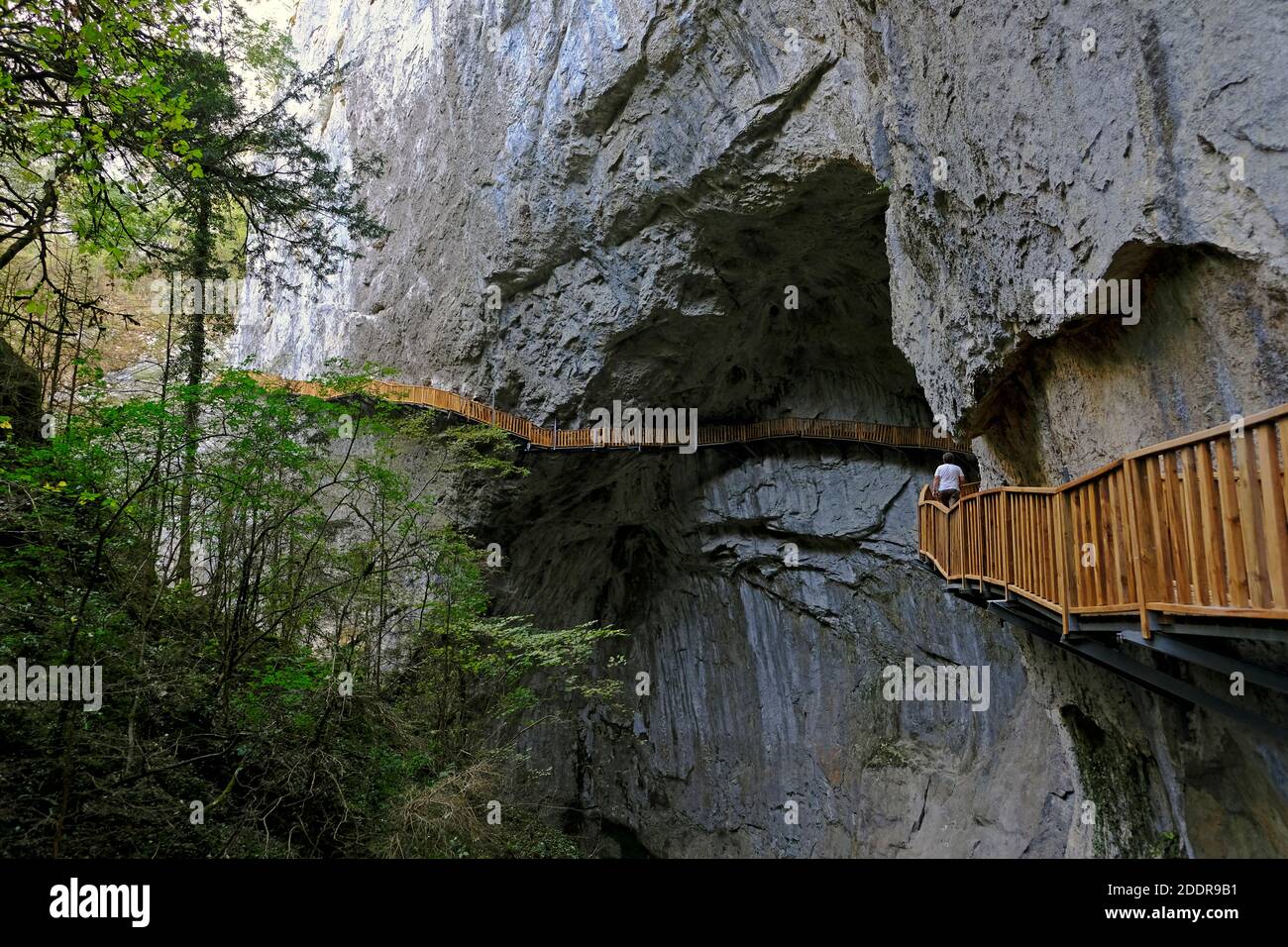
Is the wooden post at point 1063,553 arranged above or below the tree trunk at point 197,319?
below

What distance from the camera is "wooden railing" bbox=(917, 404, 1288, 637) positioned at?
2961 mm

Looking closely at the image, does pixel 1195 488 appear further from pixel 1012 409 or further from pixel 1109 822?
pixel 1109 822

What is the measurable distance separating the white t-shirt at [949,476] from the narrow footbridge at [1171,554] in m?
2.34

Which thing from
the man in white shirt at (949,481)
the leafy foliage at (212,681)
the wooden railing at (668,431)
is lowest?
the leafy foliage at (212,681)

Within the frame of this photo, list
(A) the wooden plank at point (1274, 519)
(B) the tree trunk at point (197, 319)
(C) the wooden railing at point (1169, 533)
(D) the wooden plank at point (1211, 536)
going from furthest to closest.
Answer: (B) the tree trunk at point (197, 319) → (D) the wooden plank at point (1211, 536) → (C) the wooden railing at point (1169, 533) → (A) the wooden plank at point (1274, 519)

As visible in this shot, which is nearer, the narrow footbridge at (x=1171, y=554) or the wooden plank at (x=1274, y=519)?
the wooden plank at (x=1274, y=519)

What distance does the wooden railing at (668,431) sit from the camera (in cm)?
1548

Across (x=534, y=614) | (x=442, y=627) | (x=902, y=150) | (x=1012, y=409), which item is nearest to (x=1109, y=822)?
(x=1012, y=409)

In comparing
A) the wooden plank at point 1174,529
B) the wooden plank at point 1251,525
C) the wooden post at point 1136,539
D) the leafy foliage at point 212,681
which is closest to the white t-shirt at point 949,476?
the wooden post at point 1136,539

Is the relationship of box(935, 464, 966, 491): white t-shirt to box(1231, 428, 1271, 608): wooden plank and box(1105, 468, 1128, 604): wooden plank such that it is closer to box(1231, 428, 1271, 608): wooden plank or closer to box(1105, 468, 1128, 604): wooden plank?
box(1105, 468, 1128, 604): wooden plank

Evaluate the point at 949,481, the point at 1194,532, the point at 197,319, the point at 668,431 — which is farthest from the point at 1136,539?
the point at 668,431

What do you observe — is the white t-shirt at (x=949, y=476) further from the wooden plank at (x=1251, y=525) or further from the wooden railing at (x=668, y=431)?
the wooden railing at (x=668, y=431)

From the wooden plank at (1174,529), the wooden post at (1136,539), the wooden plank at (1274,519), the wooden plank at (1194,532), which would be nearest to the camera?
the wooden plank at (1274,519)

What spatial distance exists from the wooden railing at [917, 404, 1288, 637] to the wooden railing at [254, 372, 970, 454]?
9760mm
